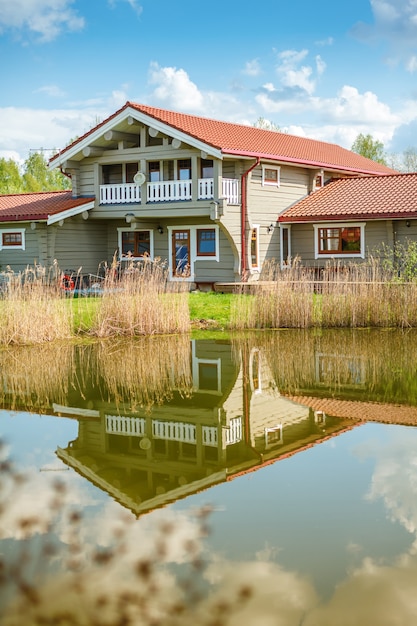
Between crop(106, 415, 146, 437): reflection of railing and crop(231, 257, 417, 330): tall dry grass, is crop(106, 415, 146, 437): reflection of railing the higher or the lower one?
the lower one

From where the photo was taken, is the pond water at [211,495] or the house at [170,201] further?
the house at [170,201]

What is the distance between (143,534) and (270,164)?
2133 centimetres

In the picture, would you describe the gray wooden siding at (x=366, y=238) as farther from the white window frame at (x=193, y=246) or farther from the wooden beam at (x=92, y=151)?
the wooden beam at (x=92, y=151)

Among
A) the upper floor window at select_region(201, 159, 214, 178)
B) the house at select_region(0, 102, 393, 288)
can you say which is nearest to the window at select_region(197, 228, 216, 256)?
the house at select_region(0, 102, 393, 288)

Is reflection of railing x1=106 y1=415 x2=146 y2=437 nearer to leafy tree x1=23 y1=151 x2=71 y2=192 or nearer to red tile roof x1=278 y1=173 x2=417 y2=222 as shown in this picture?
red tile roof x1=278 y1=173 x2=417 y2=222

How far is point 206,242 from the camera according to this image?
2558 cm

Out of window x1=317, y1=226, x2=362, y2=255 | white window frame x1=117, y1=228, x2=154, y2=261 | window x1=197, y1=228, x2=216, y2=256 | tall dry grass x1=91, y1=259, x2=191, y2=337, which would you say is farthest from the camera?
white window frame x1=117, y1=228, x2=154, y2=261

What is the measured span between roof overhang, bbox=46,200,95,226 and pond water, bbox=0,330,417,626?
12.7 m

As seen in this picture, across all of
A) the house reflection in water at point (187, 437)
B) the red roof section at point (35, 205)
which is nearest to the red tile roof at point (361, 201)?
the red roof section at point (35, 205)

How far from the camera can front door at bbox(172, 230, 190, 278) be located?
85.3 feet

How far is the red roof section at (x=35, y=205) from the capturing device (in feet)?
82.8

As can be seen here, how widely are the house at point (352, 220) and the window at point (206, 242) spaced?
8.13 feet

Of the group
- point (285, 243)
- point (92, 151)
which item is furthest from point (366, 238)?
point (92, 151)

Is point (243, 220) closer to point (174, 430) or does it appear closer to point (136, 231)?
point (136, 231)
